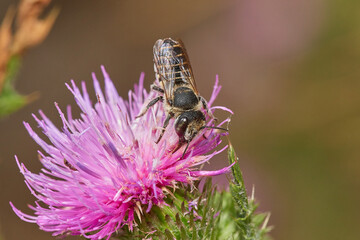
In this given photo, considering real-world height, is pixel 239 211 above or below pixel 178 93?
below

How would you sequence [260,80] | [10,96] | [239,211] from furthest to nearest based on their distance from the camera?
[260,80] → [10,96] → [239,211]

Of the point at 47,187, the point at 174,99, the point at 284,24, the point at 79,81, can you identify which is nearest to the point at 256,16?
the point at 284,24

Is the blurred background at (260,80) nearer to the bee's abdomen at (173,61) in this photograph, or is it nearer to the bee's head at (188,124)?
the bee's abdomen at (173,61)

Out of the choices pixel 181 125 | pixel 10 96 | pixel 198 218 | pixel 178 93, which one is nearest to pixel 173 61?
pixel 178 93

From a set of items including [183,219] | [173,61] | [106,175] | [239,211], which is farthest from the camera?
[173,61]

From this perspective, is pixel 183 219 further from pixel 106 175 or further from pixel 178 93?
pixel 178 93

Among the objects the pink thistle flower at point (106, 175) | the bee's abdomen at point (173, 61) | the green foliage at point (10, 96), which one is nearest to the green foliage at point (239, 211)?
the pink thistle flower at point (106, 175)

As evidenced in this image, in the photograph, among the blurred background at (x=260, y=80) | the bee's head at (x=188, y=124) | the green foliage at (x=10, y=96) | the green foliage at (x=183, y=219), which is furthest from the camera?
the blurred background at (x=260, y=80)
